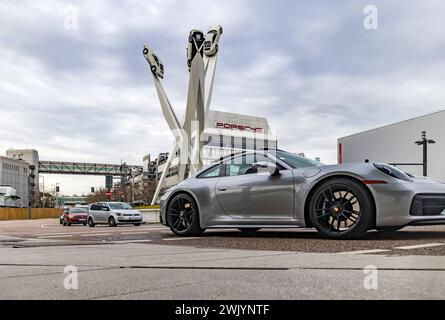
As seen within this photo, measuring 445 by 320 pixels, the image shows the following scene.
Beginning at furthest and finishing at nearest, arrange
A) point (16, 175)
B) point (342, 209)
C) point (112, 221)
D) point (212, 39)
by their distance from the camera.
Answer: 1. point (16, 175)
2. point (212, 39)
3. point (112, 221)
4. point (342, 209)

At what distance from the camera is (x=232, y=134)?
10994cm

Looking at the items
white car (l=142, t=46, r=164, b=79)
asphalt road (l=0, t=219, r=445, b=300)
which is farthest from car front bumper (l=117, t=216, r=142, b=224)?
white car (l=142, t=46, r=164, b=79)

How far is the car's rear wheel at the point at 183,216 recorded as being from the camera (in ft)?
27.1

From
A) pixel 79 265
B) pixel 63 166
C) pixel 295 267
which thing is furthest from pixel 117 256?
pixel 63 166

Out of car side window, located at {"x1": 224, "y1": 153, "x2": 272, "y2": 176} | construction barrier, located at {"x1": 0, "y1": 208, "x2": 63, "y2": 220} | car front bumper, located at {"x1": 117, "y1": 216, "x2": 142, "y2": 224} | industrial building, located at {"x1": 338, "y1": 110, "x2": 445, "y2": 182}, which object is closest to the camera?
car side window, located at {"x1": 224, "y1": 153, "x2": 272, "y2": 176}

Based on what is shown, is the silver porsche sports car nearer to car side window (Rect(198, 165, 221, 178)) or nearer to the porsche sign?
car side window (Rect(198, 165, 221, 178))

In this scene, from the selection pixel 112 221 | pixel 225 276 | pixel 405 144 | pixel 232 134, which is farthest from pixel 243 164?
pixel 232 134

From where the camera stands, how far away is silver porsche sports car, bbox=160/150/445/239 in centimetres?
652

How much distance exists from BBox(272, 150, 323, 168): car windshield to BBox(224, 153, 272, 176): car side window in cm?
26

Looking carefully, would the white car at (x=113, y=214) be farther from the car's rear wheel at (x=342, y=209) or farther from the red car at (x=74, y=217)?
the car's rear wheel at (x=342, y=209)

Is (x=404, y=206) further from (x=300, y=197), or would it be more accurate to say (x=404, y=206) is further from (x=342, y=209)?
(x=300, y=197)

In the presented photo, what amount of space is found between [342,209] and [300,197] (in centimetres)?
61
